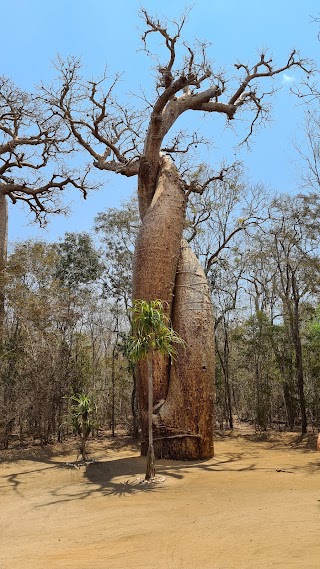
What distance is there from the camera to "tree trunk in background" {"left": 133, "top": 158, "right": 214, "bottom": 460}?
7.78 metres

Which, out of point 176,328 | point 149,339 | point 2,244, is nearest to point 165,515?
point 149,339

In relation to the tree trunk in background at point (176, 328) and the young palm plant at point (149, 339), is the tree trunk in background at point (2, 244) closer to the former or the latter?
the tree trunk in background at point (176, 328)

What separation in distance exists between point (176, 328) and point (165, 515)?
13.9ft

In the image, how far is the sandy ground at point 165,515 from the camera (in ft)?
10.5

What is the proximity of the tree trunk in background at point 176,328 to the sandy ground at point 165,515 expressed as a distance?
0.53 meters

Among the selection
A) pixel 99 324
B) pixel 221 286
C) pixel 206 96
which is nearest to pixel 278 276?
pixel 221 286

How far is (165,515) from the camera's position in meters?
4.50

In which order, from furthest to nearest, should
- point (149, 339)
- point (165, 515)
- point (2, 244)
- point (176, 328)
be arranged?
point (2, 244) → point (176, 328) → point (149, 339) → point (165, 515)

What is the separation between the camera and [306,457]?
856 centimetres

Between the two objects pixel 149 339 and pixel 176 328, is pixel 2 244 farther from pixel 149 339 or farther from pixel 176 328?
pixel 149 339

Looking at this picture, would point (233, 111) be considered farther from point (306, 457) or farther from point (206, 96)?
point (306, 457)

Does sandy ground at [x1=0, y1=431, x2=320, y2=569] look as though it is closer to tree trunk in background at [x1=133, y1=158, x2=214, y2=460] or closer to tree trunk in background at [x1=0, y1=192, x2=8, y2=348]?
tree trunk in background at [x1=133, y1=158, x2=214, y2=460]

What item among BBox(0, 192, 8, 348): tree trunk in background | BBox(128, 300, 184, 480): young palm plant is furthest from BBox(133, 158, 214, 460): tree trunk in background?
BBox(0, 192, 8, 348): tree trunk in background

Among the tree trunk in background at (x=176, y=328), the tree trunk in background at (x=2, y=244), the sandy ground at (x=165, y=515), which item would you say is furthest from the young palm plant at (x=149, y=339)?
the tree trunk in background at (x=2, y=244)
